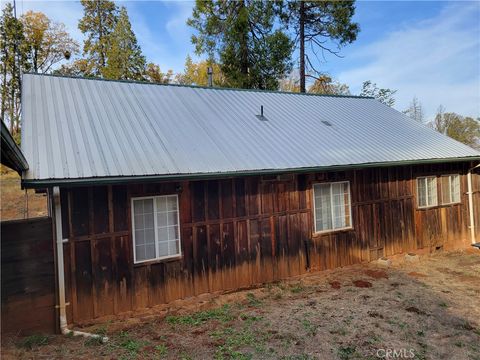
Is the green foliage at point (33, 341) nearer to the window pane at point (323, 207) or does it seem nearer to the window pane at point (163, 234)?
the window pane at point (163, 234)

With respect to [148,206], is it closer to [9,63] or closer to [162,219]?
[162,219]

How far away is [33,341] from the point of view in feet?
16.5

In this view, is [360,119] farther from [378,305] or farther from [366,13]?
[366,13]

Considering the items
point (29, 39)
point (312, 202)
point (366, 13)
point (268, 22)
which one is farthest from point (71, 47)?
point (312, 202)

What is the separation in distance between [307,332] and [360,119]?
858 cm

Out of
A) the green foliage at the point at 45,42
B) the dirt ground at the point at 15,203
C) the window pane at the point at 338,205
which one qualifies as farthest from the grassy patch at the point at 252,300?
the green foliage at the point at 45,42

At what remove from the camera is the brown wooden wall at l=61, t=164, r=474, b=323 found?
5902 mm

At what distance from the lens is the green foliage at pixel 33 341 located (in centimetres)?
489

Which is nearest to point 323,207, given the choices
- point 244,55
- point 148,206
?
point 148,206

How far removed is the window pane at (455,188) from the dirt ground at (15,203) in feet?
57.1

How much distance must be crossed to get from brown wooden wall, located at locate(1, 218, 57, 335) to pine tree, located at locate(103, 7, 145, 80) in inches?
749

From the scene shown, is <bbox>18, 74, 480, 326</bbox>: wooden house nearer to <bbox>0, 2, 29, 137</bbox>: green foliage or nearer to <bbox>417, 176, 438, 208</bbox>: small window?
<bbox>417, 176, 438, 208</bbox>: small window

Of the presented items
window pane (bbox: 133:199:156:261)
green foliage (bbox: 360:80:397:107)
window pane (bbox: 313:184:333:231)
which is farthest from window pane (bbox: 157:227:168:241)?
green foliage (bbox: 360:80:397:107)

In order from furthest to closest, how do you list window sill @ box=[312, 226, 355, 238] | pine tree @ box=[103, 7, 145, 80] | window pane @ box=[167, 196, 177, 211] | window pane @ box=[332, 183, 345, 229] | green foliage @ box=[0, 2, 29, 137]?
green foliage @ box=[0, 2, 29, 137] → pine tree @ box=[103, 7, 145, 80] → window pane @ box=[332, 183, 345, 229] → window sill @ box=[312, 226, 355, 238] → window pane @ box=[167, 196, 177, 211]
